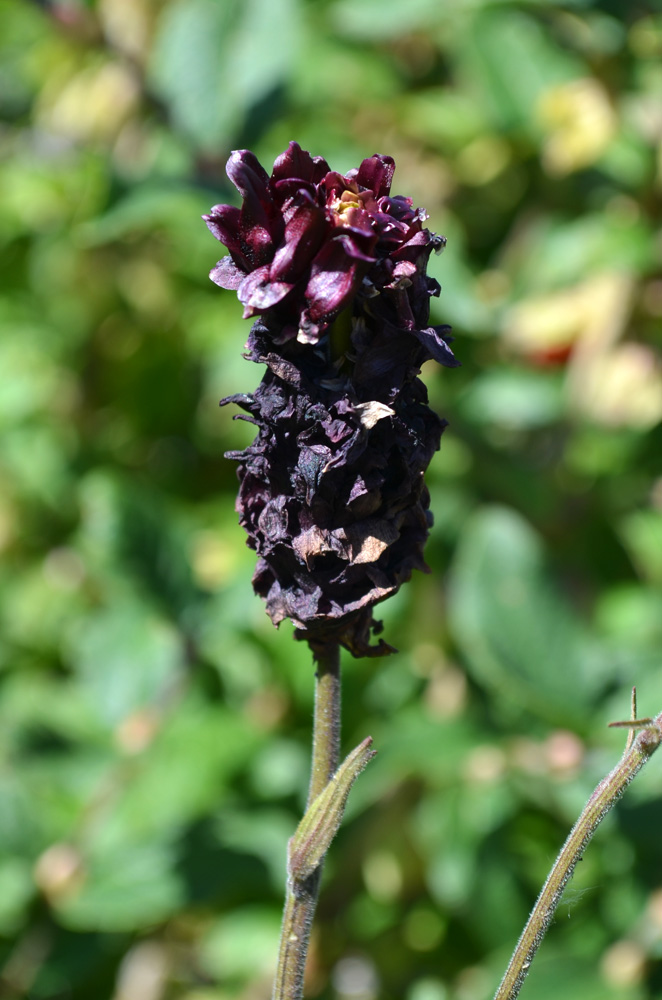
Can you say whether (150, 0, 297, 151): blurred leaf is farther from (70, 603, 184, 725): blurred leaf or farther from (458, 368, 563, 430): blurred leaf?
(70, 603, 184, 725): blurred leaf

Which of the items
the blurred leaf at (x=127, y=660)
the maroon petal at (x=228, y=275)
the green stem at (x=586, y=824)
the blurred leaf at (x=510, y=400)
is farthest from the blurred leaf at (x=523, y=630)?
the maroon petal at (x=228, y=275)

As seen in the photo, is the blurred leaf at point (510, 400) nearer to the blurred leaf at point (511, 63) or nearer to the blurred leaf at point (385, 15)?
the blurred leaf at point (511, 63)

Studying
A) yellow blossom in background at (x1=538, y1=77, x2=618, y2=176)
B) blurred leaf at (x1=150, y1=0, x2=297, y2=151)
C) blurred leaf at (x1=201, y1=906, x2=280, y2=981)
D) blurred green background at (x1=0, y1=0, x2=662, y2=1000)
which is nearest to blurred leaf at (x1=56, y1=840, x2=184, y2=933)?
blurred green background at (x1=0, y1=0, x2=662, y2=1000)

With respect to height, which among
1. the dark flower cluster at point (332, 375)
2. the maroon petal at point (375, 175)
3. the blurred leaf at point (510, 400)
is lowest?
the dark flower cluster at point (332, 375)

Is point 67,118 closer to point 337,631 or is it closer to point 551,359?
point 551,359

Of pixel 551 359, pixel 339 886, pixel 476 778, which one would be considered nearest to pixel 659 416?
pixel 551 359

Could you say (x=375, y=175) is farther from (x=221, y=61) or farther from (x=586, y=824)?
(x=221, y=61)

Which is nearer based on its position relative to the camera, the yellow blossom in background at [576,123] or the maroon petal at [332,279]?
the maroon petal at [332,279]
